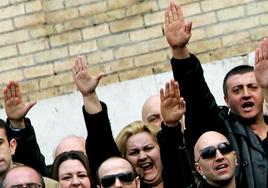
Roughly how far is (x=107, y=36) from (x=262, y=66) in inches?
97.9

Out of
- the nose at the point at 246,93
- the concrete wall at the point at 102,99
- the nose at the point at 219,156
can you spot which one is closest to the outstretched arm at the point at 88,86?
the nose at the point at 219,156

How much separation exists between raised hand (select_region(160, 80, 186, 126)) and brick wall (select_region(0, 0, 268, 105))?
2194 mm

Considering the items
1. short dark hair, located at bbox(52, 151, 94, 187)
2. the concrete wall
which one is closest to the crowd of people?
short dark hair, located at bbox(52, 151, 94, 187)

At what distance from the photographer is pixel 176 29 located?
23.1 feet

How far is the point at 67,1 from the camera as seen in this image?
29.8 feet

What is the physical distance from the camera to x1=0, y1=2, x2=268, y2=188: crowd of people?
665 cm

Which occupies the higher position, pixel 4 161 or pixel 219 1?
pixel 219 1

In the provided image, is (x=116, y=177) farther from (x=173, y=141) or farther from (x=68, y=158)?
(x=68, y=158)

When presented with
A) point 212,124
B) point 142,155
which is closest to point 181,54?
point 212,124

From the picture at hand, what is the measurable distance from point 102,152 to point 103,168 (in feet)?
0.86

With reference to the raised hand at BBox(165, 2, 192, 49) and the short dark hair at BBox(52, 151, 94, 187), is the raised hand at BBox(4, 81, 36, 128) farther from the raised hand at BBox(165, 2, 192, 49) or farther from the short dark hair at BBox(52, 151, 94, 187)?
the raised hand at BBox(165, 2, 192, 49)

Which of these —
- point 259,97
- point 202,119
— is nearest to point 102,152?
point 202,119

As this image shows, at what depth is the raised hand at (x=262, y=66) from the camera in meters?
6.72

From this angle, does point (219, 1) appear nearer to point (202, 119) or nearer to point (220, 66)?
point (220, 66)
